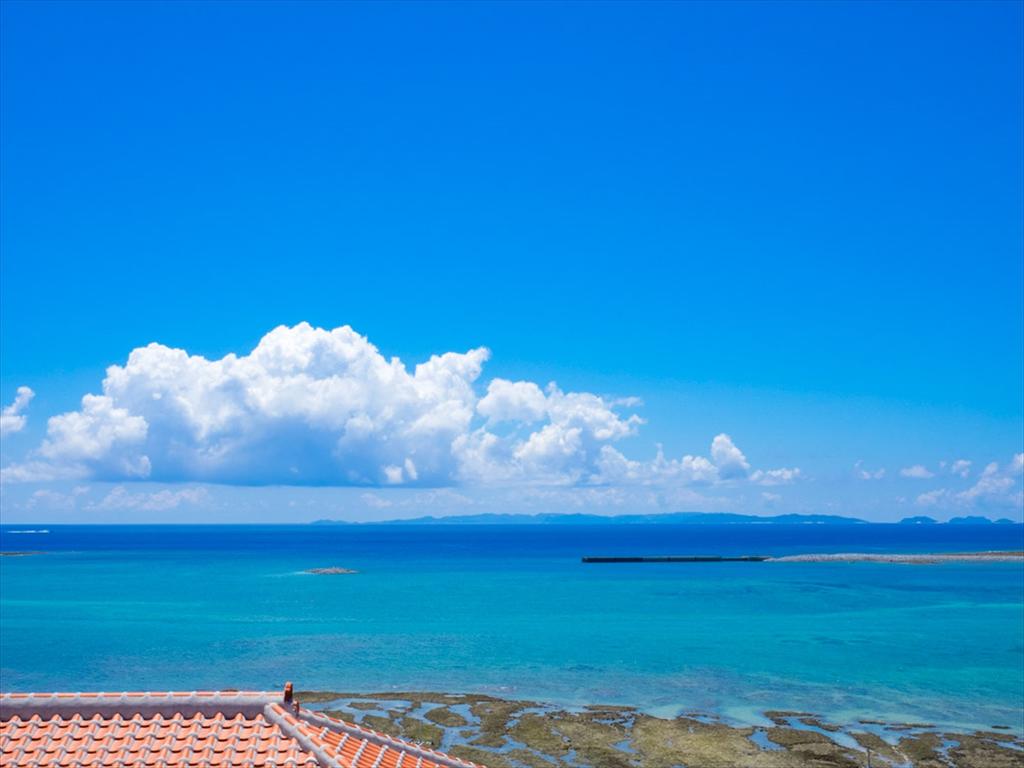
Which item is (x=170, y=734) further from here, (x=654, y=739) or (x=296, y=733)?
(x=654, y=739)

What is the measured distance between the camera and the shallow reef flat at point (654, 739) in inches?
1272

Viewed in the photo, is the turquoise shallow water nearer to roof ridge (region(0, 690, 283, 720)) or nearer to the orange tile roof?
the orange tile roof

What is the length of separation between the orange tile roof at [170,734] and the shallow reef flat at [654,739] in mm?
20042

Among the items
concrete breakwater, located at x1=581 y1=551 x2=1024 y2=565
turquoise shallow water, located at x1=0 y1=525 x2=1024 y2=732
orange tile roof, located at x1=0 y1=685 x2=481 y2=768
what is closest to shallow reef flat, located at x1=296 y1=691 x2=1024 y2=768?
turquoise shallow water, located at x1=0 y1=525 x2=1024 y2=732

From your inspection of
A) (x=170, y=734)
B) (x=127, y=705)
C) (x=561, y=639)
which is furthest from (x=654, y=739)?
(x=561, y=639)

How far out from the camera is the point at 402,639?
60.6 m

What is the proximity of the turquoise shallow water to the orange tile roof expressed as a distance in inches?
1171

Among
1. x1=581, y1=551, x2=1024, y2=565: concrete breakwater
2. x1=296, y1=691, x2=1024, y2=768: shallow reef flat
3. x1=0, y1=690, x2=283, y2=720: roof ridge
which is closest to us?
x1=0, y1=690, x2=283, y2=720: roof ridge

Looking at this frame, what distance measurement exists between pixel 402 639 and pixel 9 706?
4838 centimetres

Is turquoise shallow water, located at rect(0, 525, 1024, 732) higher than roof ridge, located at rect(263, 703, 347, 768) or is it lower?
lower

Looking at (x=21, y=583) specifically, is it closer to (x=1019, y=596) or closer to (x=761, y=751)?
(x=761, y=751)

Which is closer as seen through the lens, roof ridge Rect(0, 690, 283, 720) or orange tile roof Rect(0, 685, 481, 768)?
orange tile roof Rect(0, 685, 481, 768)

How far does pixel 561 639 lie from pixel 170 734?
49574mm

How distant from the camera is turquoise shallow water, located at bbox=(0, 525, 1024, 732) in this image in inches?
1753
